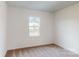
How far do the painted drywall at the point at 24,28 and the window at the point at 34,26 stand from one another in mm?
176

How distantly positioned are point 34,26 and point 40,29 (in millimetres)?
391

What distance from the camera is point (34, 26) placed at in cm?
479

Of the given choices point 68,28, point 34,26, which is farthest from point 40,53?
point 34,26

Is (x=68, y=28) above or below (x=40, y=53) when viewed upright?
above

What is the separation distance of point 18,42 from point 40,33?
124 cm

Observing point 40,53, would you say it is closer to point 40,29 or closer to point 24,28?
point 24,28

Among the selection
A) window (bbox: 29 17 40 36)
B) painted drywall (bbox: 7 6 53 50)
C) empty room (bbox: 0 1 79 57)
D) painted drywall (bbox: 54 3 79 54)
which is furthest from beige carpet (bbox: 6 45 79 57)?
window (bbox: 29 17 40 36)

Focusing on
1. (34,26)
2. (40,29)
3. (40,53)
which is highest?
(34,26)

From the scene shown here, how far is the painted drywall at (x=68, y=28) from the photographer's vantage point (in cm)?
352

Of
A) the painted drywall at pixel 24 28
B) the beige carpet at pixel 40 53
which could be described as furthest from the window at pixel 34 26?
the beige carpet at pixel 40 53

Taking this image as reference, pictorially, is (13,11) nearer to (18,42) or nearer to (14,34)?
(14,34)

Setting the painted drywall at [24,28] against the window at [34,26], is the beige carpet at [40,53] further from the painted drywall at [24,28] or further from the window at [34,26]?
the window at [34,26]

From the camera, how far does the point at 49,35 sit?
5.35 meters

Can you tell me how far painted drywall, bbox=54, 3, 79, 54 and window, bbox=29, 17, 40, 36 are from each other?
36.8 inches
